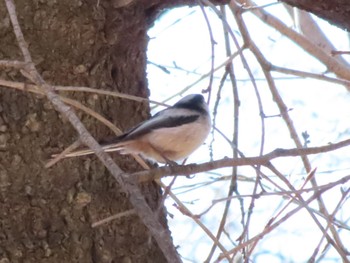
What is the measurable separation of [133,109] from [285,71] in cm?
47

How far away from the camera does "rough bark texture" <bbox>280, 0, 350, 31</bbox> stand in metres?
2.22

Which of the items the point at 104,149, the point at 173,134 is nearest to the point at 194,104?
the point at 173,134

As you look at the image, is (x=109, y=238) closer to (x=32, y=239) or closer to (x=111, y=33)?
(x=32, y=239)

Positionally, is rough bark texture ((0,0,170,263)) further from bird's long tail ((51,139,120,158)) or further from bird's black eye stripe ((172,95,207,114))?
bird's black eye stripe ((172,95,207,114))

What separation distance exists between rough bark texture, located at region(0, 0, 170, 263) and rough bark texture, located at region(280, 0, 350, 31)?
1.57ft

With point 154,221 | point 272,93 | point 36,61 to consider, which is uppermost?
point 36,61

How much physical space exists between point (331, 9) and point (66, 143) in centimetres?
80

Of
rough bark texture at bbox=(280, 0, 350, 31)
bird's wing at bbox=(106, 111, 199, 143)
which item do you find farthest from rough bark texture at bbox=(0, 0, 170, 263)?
rough bark texture at bbox=(280, 0, 350, 31)

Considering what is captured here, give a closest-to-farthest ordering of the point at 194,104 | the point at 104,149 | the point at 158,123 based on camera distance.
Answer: the point at 104,149, the point at 158,123, the point at 194,104

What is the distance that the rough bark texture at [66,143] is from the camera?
211 centimetres

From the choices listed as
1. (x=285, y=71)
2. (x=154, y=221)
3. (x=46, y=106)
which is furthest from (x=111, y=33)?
(x=154, y=221)

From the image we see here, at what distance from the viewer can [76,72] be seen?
2.29 metres

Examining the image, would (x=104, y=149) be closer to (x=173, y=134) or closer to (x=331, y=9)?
(x=173, y=134)

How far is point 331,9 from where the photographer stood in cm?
223
